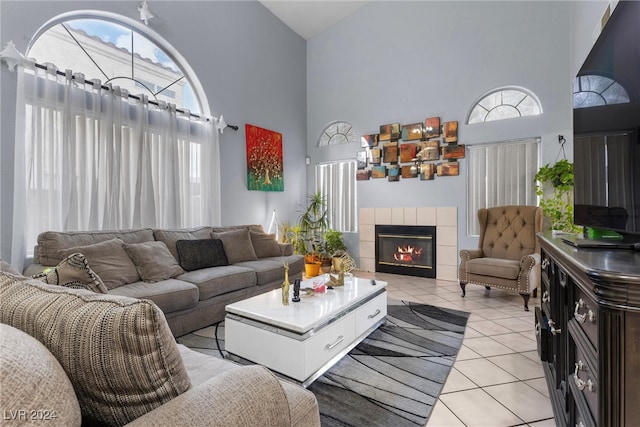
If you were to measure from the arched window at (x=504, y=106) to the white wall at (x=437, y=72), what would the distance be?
0.09m

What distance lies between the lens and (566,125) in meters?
3.82

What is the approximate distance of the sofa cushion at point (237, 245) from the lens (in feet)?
11.5

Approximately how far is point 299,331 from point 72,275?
3.54 ft

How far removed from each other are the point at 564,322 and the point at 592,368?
592 mm

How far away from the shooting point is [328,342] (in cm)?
193

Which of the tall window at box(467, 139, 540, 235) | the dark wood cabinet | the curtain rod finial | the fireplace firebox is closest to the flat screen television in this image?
the dark wood cabinet

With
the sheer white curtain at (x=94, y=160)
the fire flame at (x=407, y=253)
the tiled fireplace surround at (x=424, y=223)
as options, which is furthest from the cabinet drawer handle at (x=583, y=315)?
the fire flame at (x=407, y=253)

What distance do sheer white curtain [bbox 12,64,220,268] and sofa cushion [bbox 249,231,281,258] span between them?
31.1 inches

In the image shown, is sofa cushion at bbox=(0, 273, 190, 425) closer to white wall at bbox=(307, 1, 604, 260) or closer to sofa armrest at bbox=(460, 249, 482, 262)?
sofa armrest at bbox=(460, 249, 482, 262)

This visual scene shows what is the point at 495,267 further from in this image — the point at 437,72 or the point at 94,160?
the point at 94,160

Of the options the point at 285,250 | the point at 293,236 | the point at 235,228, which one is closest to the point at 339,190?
the point at 293,236

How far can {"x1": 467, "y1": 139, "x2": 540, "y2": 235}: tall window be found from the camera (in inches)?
160

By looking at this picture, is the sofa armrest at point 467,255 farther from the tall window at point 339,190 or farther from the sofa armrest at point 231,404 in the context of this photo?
the sofa armrest at point 231,404

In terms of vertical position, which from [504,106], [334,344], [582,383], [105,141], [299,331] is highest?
[504,106]
